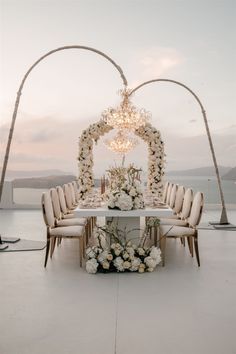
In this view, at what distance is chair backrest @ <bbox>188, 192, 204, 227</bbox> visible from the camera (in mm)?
5320

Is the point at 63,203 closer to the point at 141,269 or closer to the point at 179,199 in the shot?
the point at 179,199

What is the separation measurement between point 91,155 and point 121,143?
80cm

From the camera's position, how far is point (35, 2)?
339 inches

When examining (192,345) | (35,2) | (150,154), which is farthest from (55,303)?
(35,2)

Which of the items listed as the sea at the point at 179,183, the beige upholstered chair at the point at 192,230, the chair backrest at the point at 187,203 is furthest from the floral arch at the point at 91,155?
the beige upholstered chair at the point at 192,230

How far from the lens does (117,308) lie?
3871 millimetres

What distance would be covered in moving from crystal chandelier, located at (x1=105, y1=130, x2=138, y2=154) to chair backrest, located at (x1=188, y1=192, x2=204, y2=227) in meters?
3.74

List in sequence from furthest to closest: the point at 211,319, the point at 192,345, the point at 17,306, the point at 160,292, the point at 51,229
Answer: the point at 51,229 < the point at 160,292 < the point at 17,306 < the point at 211,319 < the point at 192,345

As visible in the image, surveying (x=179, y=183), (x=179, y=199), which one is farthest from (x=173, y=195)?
(x=179, y=183)

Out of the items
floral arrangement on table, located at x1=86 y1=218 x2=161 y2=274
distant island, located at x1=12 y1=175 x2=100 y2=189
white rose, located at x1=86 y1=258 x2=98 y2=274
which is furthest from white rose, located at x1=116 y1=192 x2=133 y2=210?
distant island, located at x1=12 y1=175 x2=100 y2=189

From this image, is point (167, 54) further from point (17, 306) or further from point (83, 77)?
point (17, 306)

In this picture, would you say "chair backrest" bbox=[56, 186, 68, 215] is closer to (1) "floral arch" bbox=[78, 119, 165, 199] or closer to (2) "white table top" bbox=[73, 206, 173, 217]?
(2) "white table top" bbox=[73, 206, 173, 217]

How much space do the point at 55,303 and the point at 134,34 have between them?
25.2 feet

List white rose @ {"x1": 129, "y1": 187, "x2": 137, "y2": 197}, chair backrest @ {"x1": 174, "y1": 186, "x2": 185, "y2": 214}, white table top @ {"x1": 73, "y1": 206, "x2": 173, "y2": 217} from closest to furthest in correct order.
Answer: white table top @ {"x1": 73, "y1": 206, "x2": 173, "y2": 217}, white rose @ {"x1": 129, "y1": 187, "x2": 137, "y2": 197}, chair backrest @ {"x1": 174, "y1": 186, "x2": 185, "y2": 214}
